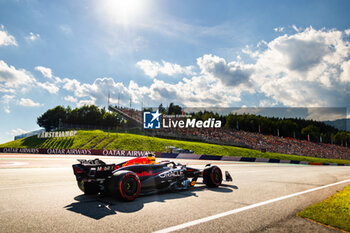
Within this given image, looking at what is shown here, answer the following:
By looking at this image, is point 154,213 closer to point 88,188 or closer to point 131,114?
point 88,188

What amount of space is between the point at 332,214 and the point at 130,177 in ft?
15.5

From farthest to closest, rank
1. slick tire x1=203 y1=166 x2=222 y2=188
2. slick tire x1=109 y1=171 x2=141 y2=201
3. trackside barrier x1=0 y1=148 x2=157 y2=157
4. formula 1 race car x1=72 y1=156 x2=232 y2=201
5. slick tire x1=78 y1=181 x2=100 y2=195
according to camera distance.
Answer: trackside barrier x1=0 y1=148 x2=157 y2=157 → slick tire x1=203 y1=166 x2=222 y2=188 → slick tire x1=78 y1=181 x2=100 y2=195 → formula 1 race car x1=72 y1=156 x2=232 y2=201 → slick tire x1=109 y1=171 x2=141 y2=201

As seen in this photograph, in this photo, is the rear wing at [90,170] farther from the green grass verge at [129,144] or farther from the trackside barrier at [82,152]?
the green grass verge at [129,144]

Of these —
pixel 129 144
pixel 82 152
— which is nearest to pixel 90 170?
pixel 82 152

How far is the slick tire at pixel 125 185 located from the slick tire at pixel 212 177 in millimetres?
3210

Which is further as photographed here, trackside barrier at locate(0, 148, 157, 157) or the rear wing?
trackside barrier at locate(0, 148, 157, 157)

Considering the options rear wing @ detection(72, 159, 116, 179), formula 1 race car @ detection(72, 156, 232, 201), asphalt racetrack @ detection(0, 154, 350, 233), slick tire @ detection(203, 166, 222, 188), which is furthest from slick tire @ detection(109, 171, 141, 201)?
slick tire @ detection(203, 166, 222, 188)

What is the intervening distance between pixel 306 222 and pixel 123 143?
47.1 metres

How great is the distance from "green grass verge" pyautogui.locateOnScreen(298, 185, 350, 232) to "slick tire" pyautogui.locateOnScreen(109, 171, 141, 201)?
3.91 m

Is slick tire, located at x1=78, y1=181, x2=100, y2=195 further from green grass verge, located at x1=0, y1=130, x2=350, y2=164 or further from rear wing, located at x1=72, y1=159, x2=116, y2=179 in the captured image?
green grass verge, located at x1=0, y1=130, x2=350, y2=164

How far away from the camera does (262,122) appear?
419 feet

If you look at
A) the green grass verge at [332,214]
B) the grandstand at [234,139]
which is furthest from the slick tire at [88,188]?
the grandstand at [234,139]

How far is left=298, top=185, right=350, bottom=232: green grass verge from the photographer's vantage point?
441 centimetres

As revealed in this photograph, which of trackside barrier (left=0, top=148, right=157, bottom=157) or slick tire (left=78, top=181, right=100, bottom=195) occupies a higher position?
slick tire (left=78, top=181, right=100, bottom=195)
